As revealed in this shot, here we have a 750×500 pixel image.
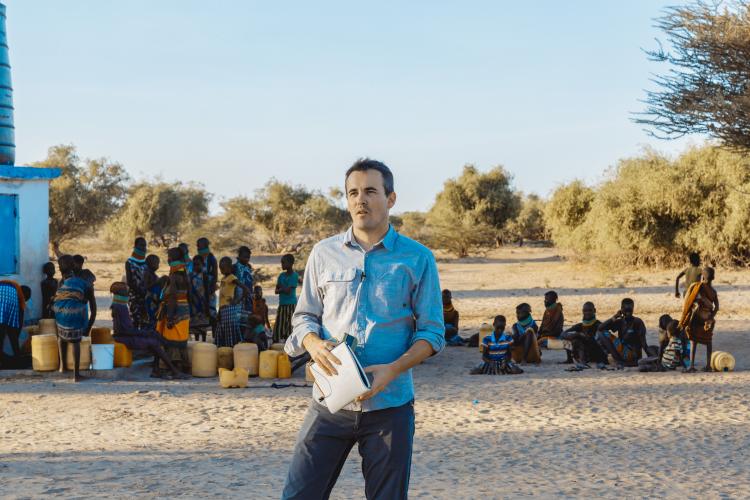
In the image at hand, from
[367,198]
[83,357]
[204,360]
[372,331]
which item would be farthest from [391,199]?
[83,357]

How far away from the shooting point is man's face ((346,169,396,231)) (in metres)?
3.40

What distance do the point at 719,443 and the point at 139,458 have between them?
4546 mm

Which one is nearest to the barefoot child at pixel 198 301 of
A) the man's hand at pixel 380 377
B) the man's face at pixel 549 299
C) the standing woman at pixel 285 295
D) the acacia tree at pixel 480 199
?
the standing woman at pixel 285 295

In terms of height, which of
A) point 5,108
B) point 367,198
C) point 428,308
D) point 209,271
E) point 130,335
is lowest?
point 130,335

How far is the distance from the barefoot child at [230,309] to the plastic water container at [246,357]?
0.88 m

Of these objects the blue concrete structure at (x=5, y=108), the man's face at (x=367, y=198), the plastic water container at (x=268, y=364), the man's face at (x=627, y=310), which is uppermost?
the blue concrete structure at (x=5, y=108)

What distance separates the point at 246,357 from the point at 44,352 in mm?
2344

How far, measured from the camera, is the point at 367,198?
3.41 m

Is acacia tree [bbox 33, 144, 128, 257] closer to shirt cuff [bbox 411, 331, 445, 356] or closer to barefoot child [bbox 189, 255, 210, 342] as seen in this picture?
barefoot child [bbox 189, 255, 210, 342]

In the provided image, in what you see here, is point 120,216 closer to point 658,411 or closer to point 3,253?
point 3,253

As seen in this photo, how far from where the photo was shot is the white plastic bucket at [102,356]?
10.5m

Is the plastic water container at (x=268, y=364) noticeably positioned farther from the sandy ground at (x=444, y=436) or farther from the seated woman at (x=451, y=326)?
the seated woman at (x=451, y=326)

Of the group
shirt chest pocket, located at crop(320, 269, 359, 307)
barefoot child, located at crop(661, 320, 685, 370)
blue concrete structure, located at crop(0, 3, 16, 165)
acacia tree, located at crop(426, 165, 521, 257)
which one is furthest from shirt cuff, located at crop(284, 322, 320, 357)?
acacia tree, located at crop(426, 165, 521, 257)

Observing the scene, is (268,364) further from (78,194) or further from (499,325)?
(78,194)
